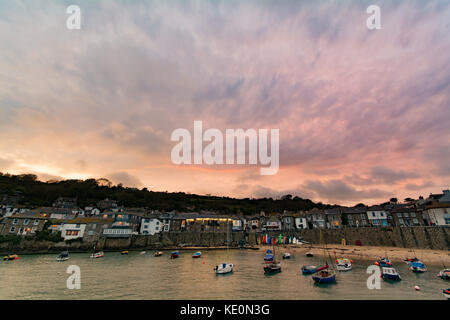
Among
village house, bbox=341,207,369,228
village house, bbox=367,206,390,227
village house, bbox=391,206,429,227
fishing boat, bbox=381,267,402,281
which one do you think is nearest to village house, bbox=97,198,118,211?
village house, bbox=341,207,369,228

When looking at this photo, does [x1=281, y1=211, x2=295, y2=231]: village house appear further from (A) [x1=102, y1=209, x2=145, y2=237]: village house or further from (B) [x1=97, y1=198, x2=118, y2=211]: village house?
(B) [x1=97, y1=198, x2=118, y2=211]: village house

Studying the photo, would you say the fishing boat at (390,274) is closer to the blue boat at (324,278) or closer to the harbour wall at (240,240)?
the blue boat at (324,278)

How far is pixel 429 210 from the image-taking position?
6431cm

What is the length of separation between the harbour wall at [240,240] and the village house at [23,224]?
554 centimetres

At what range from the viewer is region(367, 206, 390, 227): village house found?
78625 millimetres

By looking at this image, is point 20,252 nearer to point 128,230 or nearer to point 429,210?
point 128,230

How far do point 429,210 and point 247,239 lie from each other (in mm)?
64798

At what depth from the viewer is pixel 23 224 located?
75.0 metres

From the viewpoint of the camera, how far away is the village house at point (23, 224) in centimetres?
7206

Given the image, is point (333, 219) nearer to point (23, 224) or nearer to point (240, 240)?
point (240, 240)

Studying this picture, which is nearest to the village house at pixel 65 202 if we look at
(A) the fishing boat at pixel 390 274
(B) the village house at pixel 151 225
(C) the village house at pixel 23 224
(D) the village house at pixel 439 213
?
(C) the village house at pixel 23 224

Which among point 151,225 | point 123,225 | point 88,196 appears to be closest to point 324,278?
point 123,225

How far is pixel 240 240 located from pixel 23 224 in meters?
84.5

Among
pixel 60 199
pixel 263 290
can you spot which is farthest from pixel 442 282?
pixel 60 199
